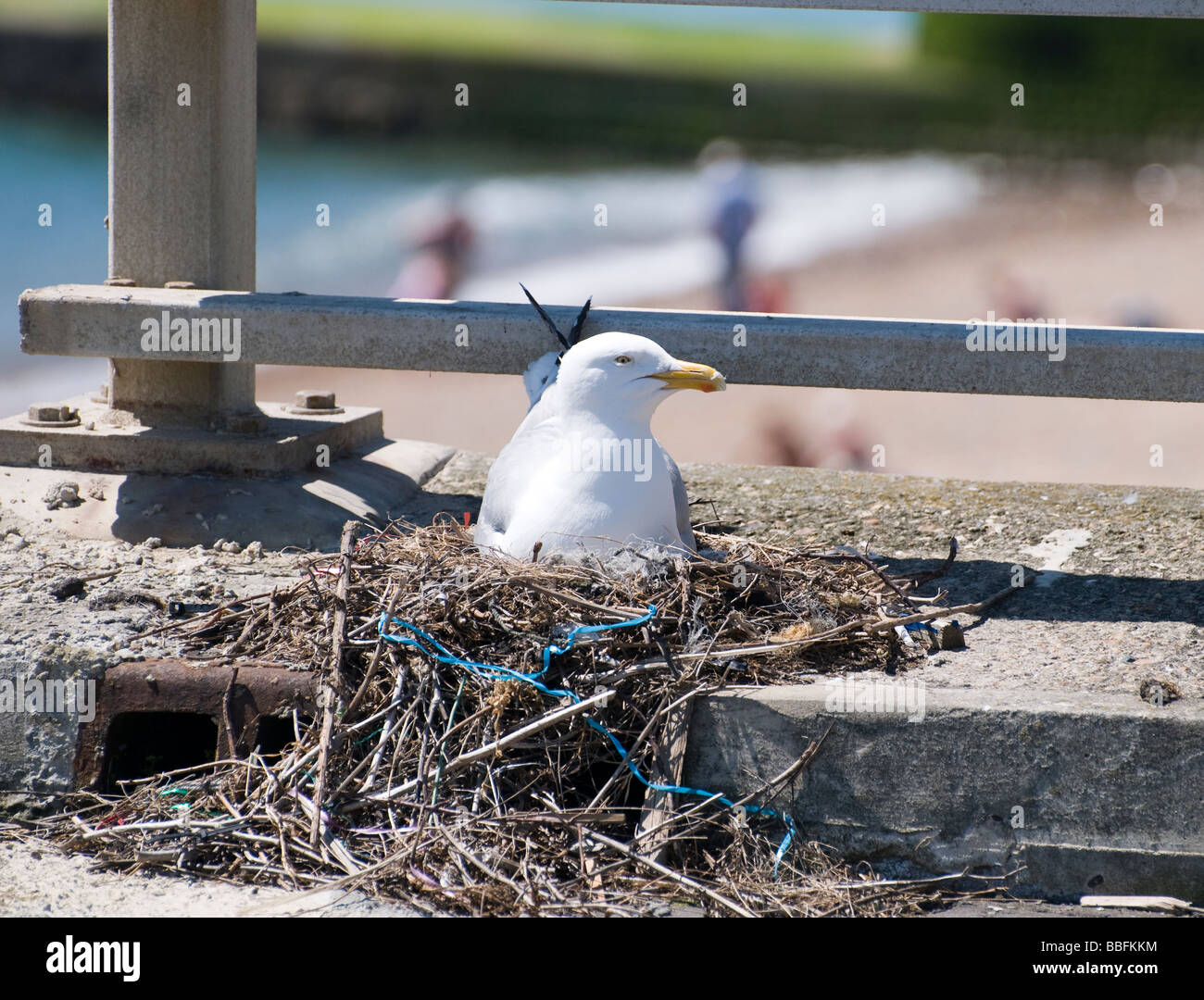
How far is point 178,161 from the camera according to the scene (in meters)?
5.21

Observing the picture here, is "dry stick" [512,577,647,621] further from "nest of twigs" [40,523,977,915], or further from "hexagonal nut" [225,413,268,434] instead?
"hexagonal nut" [225,413,268,434]

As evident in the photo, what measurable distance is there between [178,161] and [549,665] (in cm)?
301

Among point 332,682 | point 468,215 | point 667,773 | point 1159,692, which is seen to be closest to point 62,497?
point 332,682

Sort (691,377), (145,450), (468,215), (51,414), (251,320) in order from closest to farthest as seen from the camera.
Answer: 1. (691,377)
2. (251,320)
3. (145,450)
4. (51,414)
5. (468,215)

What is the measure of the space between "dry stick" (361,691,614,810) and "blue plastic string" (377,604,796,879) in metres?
0.08

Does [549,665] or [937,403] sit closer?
[549,665]

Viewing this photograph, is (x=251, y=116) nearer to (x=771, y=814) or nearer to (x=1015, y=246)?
(x=771, y=814)

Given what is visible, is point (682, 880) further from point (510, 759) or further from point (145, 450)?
point (145, 450)

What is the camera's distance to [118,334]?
4.89 metres

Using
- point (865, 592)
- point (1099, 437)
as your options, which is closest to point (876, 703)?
point (865, 592)

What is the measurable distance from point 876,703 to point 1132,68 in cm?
3651

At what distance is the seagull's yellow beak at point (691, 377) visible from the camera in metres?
3.96

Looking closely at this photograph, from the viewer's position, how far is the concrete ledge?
3.25 metres

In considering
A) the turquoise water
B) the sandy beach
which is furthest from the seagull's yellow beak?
the turquoise water
